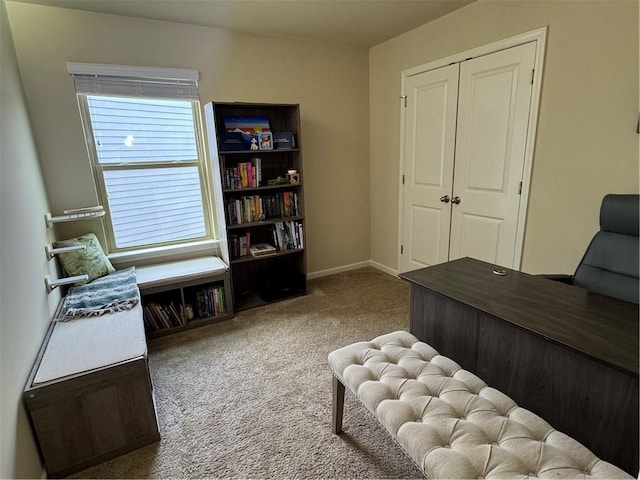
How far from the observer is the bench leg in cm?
152

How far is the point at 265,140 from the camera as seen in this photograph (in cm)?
285

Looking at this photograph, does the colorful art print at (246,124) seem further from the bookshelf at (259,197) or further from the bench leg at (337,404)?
the bench leg at (337,404)

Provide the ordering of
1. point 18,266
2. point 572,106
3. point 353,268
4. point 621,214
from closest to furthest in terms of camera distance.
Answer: point 18,266
point 621,214
point 572,106
point 353,268

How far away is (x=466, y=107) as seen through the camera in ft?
8.78

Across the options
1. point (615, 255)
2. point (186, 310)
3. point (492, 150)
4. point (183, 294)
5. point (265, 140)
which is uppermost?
point (265, 140)

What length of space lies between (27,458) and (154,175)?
2056 mm

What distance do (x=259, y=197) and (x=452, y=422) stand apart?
233 centimetres

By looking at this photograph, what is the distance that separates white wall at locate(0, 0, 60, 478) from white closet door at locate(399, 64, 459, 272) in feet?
9.59

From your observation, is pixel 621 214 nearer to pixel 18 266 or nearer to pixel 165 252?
pixel 18 266

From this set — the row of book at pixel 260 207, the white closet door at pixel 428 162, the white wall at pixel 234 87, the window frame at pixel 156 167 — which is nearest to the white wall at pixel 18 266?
the white wall at pixel 234 87

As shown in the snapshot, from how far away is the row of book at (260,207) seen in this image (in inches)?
112

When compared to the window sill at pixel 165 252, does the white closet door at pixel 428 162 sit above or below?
above

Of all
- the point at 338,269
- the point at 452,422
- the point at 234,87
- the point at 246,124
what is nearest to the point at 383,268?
the point at 338,269

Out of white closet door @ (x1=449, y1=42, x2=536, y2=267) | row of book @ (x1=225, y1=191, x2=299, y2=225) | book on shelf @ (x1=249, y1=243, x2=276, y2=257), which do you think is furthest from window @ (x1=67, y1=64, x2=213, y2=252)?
white closet door @ (x1=449, y1=42, x2=536, y2=267)
